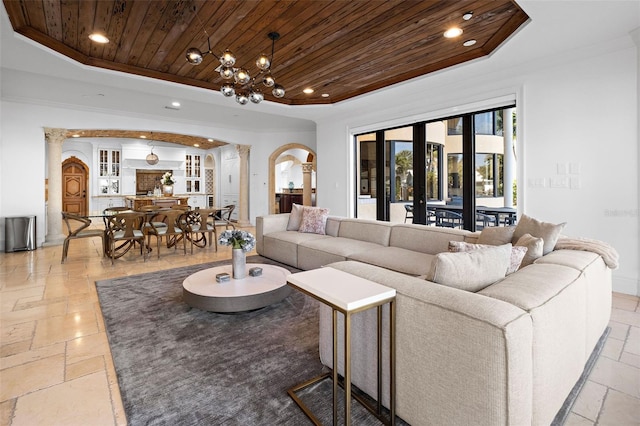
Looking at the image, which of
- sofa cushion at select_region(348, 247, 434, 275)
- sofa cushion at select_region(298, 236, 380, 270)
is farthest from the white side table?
sofa cushion at select_region(298, 236, 380, 270)

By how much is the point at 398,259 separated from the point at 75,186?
1262cm

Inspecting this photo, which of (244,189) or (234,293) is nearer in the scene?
(234,293)

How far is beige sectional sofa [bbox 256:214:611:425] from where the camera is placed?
3.65 ft

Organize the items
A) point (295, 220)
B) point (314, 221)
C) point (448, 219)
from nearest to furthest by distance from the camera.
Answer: point (314, 221) < point (295, 220) < point (448, 219)

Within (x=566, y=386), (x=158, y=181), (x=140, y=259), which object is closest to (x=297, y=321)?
(x=566, y=386)

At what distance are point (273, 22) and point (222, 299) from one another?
2823 mm

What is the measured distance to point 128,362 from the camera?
210 centimetres

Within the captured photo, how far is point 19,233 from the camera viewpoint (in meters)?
5.86

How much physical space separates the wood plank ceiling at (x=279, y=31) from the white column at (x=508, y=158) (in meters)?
1.60

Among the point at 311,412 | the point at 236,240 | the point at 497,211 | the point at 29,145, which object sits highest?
the point at 29,145

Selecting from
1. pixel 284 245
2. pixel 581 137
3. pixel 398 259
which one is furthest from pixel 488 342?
pixel 581 137

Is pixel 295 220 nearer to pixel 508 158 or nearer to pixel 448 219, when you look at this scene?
pixel 448 219

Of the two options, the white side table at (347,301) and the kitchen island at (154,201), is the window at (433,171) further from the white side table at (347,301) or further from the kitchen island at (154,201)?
the kitchen island at (154,201)

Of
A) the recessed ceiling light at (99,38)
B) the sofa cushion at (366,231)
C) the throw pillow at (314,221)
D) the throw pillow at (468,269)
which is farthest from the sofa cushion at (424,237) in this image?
the recessed ceiling light at (99,38)
